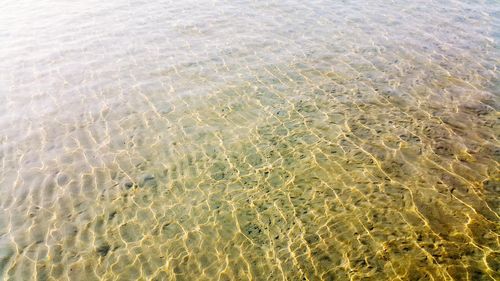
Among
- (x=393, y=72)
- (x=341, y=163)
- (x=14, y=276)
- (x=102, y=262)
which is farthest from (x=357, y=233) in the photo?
(x=393, y=72)

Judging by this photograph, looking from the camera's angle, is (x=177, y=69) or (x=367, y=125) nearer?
(x=367, y=125)

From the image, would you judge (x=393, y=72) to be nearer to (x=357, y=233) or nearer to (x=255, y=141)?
(x=255, y=141)

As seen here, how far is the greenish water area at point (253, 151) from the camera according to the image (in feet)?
19.0

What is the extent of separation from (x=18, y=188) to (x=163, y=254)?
3263 mm

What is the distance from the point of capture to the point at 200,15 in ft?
48.4

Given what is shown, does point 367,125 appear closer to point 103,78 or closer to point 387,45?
point 387,45

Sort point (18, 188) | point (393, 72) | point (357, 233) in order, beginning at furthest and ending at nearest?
point (393, 72)
point (18, 188)
point (357, 233)

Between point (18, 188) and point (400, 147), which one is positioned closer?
point (18, 188)

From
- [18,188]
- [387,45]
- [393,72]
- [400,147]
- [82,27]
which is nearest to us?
[18,188]

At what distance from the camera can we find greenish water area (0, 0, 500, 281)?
19.0ft

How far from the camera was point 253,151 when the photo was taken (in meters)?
7.81

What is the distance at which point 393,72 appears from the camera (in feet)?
34.4

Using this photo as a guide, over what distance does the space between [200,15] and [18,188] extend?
9.75 m

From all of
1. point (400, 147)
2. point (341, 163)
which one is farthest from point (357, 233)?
point (400, 147)
